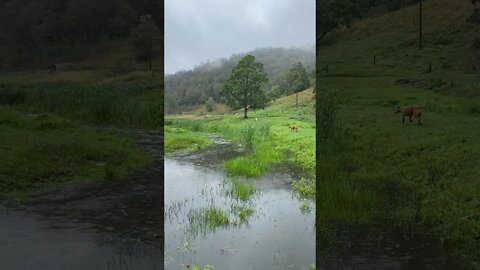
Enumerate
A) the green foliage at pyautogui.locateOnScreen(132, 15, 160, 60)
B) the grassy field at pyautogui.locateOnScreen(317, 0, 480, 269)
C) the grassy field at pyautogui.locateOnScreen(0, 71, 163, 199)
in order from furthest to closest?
the green foliage at pyautogui.locateOnScreen(132, 15, 160, 60) → the grassy field at pyautogui.locateOnScreen(0, 71, 163, 199) → the grassy field at pyautogui.locateOnScreen(317, 0, 480, 269)

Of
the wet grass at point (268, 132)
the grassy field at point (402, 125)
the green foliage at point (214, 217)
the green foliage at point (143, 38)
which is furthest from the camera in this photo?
the wet grass at point (268, 132)

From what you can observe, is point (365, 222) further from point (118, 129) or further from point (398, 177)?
point (118, 129)

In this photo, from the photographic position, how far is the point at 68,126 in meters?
5.31

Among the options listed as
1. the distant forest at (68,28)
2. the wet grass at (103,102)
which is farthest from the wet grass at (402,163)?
the distant forest at (68,28)

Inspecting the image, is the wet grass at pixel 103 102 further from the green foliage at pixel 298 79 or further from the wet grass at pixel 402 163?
the wet grass at pixel 402 163

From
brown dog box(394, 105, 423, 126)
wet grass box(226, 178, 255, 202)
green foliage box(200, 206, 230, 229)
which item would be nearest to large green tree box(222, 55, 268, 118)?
wet grass box(226, 178, 255, 202)

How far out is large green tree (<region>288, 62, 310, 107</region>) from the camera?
232 inches

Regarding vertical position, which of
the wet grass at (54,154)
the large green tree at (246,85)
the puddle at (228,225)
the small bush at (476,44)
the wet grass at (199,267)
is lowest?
the wet grass at (199,267)

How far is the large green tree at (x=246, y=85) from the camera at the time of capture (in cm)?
591

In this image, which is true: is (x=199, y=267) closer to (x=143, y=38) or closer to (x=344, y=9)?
(x=143, y=38)

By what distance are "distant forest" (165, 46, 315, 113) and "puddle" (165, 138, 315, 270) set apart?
27.7 inches

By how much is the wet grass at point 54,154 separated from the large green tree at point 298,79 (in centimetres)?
191

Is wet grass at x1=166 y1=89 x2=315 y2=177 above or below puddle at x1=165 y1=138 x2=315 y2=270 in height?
above

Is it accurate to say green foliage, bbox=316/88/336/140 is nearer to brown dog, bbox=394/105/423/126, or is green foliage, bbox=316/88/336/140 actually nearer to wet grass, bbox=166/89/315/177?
wet grass, bbox=166/89/315/177
